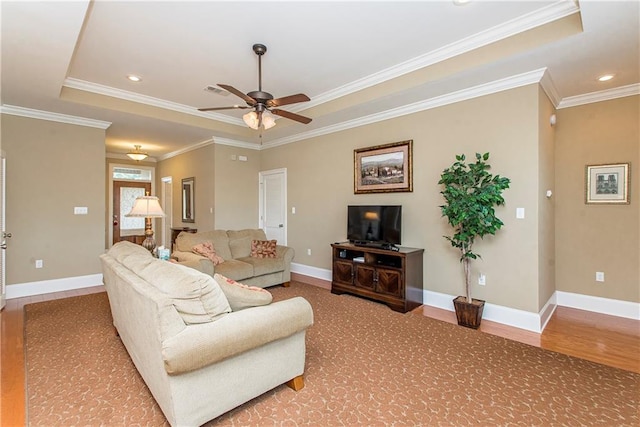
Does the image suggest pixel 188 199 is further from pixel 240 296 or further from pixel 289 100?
pixel 240 296

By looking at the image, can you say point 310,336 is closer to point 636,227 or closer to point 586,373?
point 586,373

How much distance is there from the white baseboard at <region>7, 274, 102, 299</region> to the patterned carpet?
173cm

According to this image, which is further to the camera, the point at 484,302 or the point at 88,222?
the point at 88,222

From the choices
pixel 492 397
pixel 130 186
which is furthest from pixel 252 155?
pixel 492 397

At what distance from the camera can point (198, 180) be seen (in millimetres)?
6922

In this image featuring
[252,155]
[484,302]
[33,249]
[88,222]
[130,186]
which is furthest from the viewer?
[130,186]

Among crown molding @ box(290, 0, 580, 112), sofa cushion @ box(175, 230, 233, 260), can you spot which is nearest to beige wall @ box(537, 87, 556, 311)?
crown molding @ box(290, 0, 580, 112)

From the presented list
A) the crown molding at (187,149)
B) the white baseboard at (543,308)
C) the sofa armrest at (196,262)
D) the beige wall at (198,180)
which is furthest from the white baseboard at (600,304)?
the crown molding at (187,149)

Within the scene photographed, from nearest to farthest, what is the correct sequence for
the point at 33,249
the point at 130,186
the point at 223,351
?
the point at 223,351 → the point at 33,249 → the point at 130,186

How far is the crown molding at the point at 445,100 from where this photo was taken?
3.29m

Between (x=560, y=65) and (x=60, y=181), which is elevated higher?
(x=560, y=65)

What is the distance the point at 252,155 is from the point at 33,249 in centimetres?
405

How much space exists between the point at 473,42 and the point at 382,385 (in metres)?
3.29

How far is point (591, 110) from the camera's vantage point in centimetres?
390
